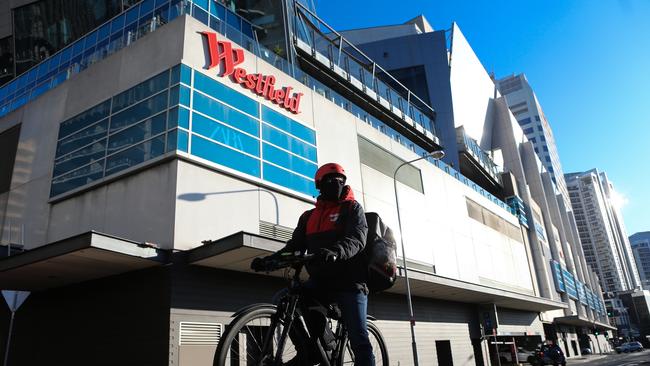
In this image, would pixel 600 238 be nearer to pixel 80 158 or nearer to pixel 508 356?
pixel 508 356

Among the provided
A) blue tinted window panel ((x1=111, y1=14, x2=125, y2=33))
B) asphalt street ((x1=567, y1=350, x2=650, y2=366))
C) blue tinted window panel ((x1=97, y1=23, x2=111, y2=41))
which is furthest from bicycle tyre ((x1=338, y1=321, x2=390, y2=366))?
asphalt street ((x1=567, y1=350, x2=650, y2=366))

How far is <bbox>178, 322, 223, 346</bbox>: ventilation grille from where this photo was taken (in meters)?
11.8

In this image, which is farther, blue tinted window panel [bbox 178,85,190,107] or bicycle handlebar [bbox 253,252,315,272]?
blue tinted window panel [bbox 178,85,190,107]

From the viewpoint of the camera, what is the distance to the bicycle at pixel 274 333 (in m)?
2.85

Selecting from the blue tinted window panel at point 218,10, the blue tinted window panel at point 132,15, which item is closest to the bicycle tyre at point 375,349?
the blue tinted window panel at point 218,10

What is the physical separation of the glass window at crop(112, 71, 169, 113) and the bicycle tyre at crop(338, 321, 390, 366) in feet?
40.8

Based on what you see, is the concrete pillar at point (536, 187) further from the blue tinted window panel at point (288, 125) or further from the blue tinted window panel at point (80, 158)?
the blue tinted window panel at point (80, 158)

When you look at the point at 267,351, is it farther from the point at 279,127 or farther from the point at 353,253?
the point at 279,127

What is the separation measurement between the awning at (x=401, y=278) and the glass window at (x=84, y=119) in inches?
271

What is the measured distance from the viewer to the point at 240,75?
16188mm

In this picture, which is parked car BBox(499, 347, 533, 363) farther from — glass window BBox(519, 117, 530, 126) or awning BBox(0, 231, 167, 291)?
glass window BBox(519, 117, 530, 126)

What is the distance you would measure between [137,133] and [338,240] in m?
12.7

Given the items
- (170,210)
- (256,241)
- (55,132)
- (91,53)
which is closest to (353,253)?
(256,241)

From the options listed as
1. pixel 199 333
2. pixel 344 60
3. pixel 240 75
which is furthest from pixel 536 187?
pixel 199 333
